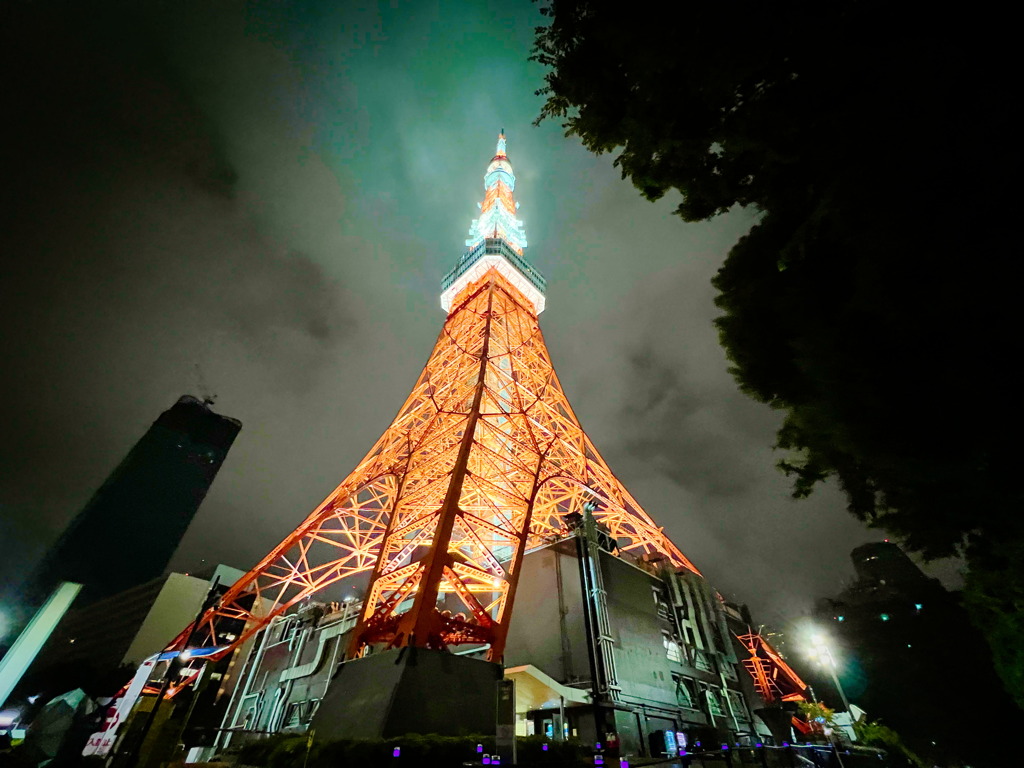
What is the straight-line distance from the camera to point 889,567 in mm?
47281

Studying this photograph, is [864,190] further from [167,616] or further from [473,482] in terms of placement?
[167,616]

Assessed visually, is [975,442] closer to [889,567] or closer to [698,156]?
[698,156]

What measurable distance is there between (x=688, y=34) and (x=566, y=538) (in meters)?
14.3

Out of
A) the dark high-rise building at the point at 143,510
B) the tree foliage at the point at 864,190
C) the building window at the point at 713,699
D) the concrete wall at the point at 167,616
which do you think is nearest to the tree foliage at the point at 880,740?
the building window at the point at 713,699

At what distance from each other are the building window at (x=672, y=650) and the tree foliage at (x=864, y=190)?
465 inches

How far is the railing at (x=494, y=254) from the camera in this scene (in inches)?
988

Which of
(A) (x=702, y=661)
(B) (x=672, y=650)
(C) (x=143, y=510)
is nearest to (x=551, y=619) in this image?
Answer: (B) (x=672, y=650)

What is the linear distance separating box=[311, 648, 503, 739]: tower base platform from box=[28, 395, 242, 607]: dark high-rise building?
104m

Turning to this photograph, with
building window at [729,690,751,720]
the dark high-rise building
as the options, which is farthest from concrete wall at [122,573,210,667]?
the dark high-rise building

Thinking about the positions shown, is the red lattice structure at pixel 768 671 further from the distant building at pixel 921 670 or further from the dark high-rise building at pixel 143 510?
the dark high-rise building at pixel 143 510

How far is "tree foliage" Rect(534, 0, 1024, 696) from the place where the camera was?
13.2 ft

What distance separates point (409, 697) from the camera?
24.6 feet

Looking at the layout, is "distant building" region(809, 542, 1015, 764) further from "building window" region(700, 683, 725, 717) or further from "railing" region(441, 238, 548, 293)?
"railing" region(441, 238, 548, 293)

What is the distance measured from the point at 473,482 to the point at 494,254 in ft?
44.8
